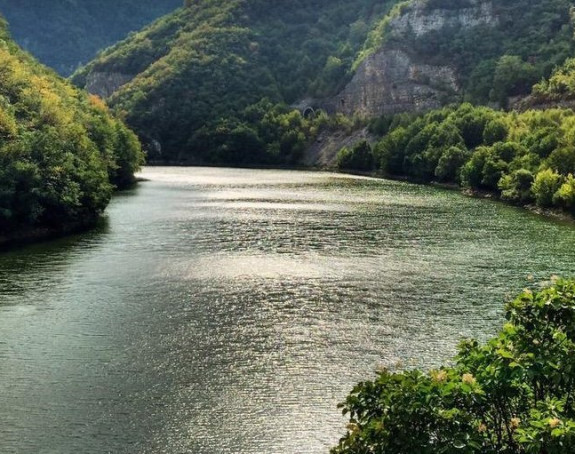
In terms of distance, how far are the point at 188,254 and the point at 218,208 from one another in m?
34.3

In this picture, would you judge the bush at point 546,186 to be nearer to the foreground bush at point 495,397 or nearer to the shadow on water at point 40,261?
the shadow on water at point 40,261

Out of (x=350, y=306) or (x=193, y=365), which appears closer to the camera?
(x=193, y=365)

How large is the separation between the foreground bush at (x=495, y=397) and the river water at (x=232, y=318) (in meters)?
10.5

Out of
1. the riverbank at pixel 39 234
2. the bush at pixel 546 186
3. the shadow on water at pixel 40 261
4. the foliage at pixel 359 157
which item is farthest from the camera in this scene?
the foliage at pixel 359 157

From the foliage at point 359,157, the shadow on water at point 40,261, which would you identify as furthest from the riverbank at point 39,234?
the foliage at point 359,157

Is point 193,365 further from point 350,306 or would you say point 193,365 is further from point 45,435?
point 350,306

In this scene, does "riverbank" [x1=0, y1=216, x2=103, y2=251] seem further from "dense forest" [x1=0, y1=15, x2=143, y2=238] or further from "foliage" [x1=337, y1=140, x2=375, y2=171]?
"foliage" [x1=337, y1=140, x2=375, y2=171]

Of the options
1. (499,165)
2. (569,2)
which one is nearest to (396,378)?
(499,165)

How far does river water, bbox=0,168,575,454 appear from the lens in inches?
1054

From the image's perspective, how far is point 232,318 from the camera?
134ft

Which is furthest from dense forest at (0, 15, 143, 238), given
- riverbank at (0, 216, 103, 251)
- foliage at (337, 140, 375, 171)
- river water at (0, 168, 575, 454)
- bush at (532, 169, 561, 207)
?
foliage at (337, 140, 375, 171)

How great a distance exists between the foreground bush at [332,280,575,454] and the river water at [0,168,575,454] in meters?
10.5

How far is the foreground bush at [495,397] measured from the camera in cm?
1433

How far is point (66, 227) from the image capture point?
7281cm
